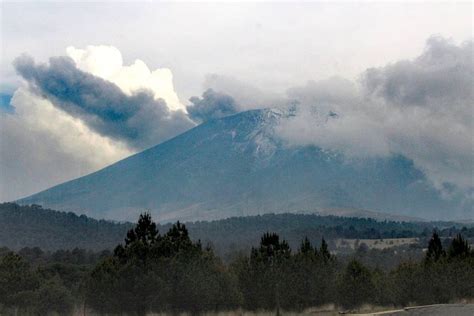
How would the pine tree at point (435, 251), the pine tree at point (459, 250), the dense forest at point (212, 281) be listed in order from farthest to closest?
1. the pine tree at point (459, 250)
2. the pine tree at point (435, 251)
3. the dense forest at point (212, 281)

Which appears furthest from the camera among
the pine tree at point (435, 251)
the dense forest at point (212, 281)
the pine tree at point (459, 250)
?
the pine tree at point (459, 250)

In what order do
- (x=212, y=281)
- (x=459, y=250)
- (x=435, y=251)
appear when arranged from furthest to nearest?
(x=435, y=251), (x=459, y=250), (x=212, y=281)

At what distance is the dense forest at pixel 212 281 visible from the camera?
68.8 meters

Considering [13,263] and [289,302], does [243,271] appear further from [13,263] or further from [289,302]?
[13,263]

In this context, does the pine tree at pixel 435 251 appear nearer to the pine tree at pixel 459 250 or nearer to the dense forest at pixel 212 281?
the dense forest at pixel 212 281

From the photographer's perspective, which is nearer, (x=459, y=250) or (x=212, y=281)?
(x=212, y=281)

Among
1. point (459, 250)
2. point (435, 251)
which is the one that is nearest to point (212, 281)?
point (435, 251)

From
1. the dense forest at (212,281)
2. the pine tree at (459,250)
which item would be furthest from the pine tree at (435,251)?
the pine tree at (459,250)

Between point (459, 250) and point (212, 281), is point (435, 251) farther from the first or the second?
point (212, 281)

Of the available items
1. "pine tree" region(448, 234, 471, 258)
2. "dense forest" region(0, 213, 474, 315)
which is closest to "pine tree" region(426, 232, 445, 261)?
"dense forest" region(0, 213, 474, 315)

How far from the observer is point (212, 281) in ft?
238

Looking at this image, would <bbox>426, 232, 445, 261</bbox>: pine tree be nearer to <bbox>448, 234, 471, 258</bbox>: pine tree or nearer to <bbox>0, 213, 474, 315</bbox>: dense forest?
<bbox>0, 213, 474, 315</bbox>: dense forest

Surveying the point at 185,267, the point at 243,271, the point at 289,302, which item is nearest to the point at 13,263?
the point at 185,267

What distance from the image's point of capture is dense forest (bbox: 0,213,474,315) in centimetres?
6881
